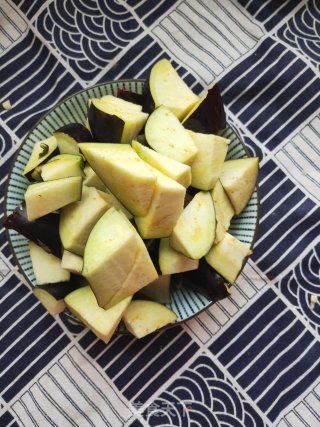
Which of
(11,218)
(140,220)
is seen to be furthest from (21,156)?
(140,220)

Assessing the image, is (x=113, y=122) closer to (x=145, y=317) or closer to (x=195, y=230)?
(x=195, y=230)

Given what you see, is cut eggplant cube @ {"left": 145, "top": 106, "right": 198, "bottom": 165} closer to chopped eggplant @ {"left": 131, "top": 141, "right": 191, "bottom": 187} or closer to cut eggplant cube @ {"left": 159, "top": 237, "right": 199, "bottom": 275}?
chopped eggplant @ {"left": 131, "top": 141, "right": 191, "bottom": 187}

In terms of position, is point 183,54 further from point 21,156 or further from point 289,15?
point 21,156

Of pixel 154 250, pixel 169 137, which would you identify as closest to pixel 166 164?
pixel 169 137

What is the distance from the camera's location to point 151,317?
1.00 metres

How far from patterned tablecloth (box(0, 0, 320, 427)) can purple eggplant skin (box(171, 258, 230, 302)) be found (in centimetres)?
12

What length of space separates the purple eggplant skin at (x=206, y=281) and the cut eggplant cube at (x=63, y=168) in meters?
0.25

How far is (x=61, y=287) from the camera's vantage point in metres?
0.98

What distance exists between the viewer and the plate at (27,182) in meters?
1.03

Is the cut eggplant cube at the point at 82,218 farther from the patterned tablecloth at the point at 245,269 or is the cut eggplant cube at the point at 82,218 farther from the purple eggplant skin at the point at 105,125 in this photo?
the patterned tablecloth at the point at 245,269

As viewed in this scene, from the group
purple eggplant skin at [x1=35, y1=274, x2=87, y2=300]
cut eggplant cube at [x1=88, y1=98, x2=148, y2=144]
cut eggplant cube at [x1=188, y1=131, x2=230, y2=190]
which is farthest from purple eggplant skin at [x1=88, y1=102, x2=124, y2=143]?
purple eggplant skin at [x1=35, y1=274, x2=87, y2=300]

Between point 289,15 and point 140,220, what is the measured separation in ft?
1.87

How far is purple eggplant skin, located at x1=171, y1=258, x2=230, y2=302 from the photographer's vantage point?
0.98 metres

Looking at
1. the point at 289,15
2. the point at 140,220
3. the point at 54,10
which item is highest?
the point at 289,15
